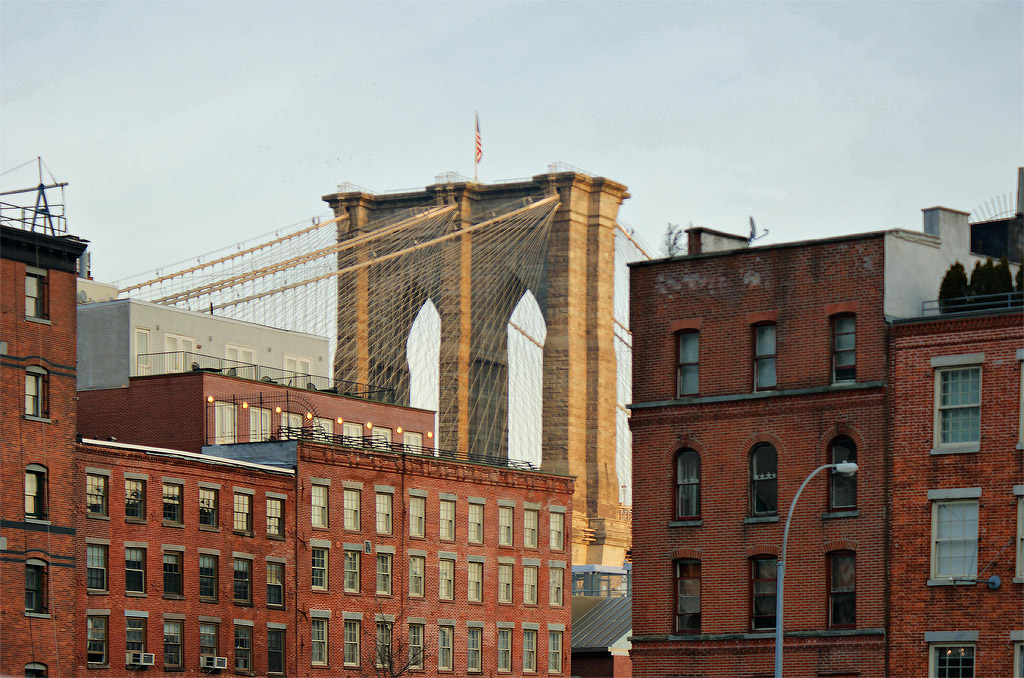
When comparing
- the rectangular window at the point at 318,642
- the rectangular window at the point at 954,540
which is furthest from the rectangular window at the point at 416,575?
the rectangular window at the point at 954,540

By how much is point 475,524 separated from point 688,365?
4242cm

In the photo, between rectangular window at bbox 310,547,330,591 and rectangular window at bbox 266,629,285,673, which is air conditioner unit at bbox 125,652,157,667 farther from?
rectangular window at bbox 310,547,330,591

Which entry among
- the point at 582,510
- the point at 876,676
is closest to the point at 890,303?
the point at 876,676

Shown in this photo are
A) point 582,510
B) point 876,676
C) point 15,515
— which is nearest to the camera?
point 876,676

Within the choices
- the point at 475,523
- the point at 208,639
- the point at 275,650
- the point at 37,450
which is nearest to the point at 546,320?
the point at 475,523

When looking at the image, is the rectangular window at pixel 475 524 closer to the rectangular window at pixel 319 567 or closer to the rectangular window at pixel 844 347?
the rectangular window at pixel 319 567

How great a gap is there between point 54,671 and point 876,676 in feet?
115

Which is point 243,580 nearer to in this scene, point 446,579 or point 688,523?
point 446,579

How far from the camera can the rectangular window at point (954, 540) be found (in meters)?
65.4

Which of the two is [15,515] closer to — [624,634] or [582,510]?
[624,634]

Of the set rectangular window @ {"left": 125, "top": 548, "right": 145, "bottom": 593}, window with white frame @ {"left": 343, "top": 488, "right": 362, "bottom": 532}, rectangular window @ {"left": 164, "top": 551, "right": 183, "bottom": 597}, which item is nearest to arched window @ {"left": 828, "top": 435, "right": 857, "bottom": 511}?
rectangular window @ {"left": 125, "top": 548, "right": 145, "bottom": 593}

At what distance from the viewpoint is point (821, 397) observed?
227ft

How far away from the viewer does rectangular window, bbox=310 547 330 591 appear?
340 feet

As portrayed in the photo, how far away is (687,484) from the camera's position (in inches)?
2827
